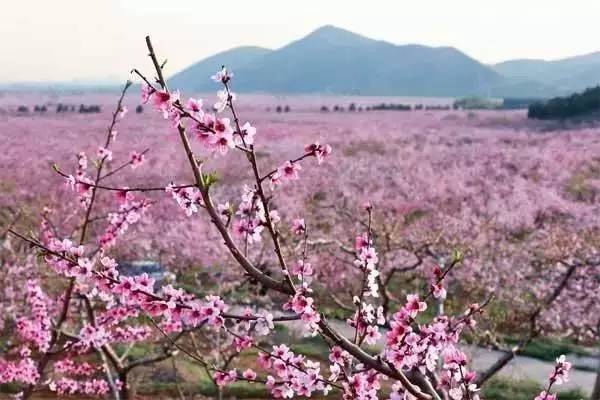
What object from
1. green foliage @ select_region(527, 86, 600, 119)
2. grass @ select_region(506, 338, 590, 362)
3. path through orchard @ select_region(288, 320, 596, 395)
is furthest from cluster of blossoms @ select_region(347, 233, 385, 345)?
green foliage @ select_region(527, 86, 600, 119)

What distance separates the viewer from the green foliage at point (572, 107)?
62.1 m

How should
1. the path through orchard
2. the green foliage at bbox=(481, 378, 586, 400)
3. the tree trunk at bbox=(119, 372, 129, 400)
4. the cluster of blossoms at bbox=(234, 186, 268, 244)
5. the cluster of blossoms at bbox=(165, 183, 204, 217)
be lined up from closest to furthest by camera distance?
the cluster of blossoms at bbox=(165, 183, 204, 217), the cluster of blossoms at bbox=(234, 186, 268, 244), the tree trunk at bbox=(119, 372, 129, 400), the green foliage at bbox=(481, 378, 586, 400), the path through orchard

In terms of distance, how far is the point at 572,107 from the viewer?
212ft

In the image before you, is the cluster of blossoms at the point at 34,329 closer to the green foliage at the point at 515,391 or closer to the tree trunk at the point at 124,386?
the tree trunk at the point at 124,386

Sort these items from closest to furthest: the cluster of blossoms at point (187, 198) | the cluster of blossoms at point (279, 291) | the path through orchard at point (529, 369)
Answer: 1. the cluster of blossoms at point (279, 291)
2. the cluster of blossoms at point (187, 198)
3. the path through orchard at point (529, 369)

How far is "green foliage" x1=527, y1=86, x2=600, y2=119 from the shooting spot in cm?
6206

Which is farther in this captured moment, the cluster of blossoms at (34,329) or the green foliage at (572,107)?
the green foliage at (572,107)

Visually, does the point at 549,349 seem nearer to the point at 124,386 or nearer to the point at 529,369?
the point at 529,369

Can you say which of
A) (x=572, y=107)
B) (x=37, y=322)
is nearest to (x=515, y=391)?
(x=37, y=322)

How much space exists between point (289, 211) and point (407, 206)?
613 cm

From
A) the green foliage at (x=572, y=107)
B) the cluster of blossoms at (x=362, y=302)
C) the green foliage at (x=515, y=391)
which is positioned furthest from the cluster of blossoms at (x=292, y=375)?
the green foliage at (x=572, y=107)

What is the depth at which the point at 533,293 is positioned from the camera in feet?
70.1

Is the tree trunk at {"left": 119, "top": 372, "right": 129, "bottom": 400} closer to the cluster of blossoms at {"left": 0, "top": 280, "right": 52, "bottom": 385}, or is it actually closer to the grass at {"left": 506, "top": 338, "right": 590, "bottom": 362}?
the cluster of blossoms at {"left": 0, "top": 280, "right": 52, "bottom": 385}

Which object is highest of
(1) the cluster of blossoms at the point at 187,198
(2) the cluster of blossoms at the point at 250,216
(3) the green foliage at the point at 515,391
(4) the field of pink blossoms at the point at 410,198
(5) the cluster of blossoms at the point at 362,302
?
(1) the cluster of blossoms at the point at 187,198
